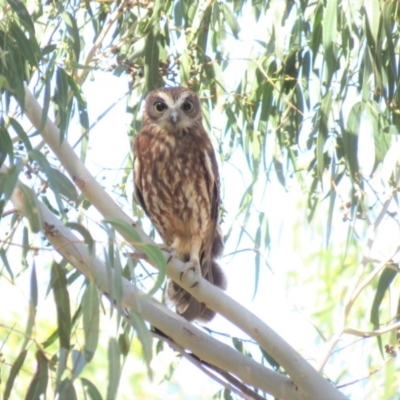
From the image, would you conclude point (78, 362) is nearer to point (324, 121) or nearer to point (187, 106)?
point (324, 121)

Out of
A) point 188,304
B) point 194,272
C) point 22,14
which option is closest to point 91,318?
point 194,272

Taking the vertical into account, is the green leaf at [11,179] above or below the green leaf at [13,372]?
above

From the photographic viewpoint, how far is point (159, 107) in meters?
4.25

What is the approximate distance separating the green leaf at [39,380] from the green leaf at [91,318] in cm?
19

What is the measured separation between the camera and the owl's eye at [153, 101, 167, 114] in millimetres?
4230

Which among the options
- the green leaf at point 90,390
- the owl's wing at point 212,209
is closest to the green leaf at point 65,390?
the green leaf at point 90,390

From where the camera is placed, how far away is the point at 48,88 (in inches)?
110

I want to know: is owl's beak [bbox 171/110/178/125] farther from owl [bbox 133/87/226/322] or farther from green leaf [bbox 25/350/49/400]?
green leaf [bbox 25/350/49/400]

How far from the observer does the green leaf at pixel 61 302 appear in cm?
231

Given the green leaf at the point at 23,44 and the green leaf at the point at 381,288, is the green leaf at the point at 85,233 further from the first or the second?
the green leaf at the point at 381,288

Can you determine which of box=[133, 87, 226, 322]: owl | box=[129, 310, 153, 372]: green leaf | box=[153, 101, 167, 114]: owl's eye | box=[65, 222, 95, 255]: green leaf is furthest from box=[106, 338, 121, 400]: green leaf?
box=[153, 101, 167, 114]: owl's eye

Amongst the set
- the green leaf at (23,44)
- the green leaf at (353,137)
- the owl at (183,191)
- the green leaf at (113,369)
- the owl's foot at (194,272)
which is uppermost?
the owl at (183,191)

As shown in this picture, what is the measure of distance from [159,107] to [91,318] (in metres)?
2.22

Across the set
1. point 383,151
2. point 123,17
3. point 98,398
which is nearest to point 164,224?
point 123,17
